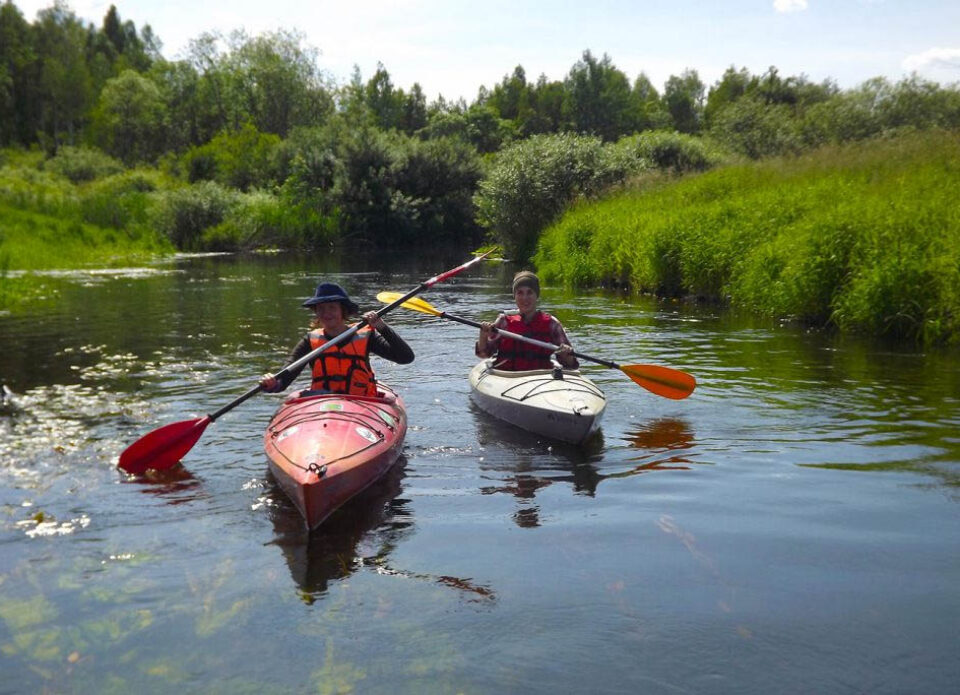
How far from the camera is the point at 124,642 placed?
3852 mm

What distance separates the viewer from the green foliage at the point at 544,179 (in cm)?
2402

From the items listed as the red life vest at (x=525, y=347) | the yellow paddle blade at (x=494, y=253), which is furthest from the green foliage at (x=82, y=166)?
the red life vest at (x=525, y=347)

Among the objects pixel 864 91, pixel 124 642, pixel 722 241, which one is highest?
pixel 864 91

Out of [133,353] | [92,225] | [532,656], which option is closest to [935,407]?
[532,656]

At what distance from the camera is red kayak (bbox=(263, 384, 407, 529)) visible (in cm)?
504

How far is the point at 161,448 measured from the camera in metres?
6.31

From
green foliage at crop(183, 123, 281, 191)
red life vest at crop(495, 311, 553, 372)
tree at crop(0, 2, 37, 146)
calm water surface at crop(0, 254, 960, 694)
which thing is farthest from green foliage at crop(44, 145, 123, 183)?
red life vest at crop(495, 311, 553, 372)

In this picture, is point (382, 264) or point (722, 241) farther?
point (382, 264)

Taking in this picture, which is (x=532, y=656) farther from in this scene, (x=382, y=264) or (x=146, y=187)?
(x=146, y=187)

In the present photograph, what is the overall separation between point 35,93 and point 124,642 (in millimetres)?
71921

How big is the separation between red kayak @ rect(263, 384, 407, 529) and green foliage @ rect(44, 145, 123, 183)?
154 feet

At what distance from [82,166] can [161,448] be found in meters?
48.3

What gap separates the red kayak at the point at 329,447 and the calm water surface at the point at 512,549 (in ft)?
0.73

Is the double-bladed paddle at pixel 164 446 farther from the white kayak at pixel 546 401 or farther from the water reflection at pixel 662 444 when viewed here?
the water reflection at pixel 662 444
